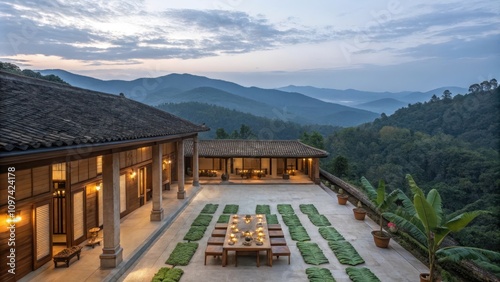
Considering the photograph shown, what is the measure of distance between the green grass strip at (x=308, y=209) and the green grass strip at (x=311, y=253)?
4912 millimetres

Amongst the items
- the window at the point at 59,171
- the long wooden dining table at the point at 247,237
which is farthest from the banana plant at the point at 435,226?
the window at the point at 59,171

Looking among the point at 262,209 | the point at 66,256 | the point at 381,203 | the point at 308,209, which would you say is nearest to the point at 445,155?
the point at 308,209

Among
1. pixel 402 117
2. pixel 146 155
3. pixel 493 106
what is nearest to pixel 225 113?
pixel 402 117

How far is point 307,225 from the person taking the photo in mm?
14859

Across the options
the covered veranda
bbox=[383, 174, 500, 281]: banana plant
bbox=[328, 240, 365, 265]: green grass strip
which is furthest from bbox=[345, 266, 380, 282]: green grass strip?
the covered veranda

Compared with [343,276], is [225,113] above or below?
above

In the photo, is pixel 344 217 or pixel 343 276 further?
pixel 344 217

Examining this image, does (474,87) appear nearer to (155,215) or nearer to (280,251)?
(280,251)

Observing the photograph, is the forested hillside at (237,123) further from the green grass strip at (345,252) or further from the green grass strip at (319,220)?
the green grass strip at (345,252)

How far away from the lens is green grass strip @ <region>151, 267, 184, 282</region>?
9164mm

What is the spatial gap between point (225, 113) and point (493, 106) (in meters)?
81.8

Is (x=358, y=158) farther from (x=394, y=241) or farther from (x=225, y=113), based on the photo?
(x=225, y=113)

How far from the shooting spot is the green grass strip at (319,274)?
921cm

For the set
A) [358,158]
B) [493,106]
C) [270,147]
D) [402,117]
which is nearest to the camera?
[270,147]
